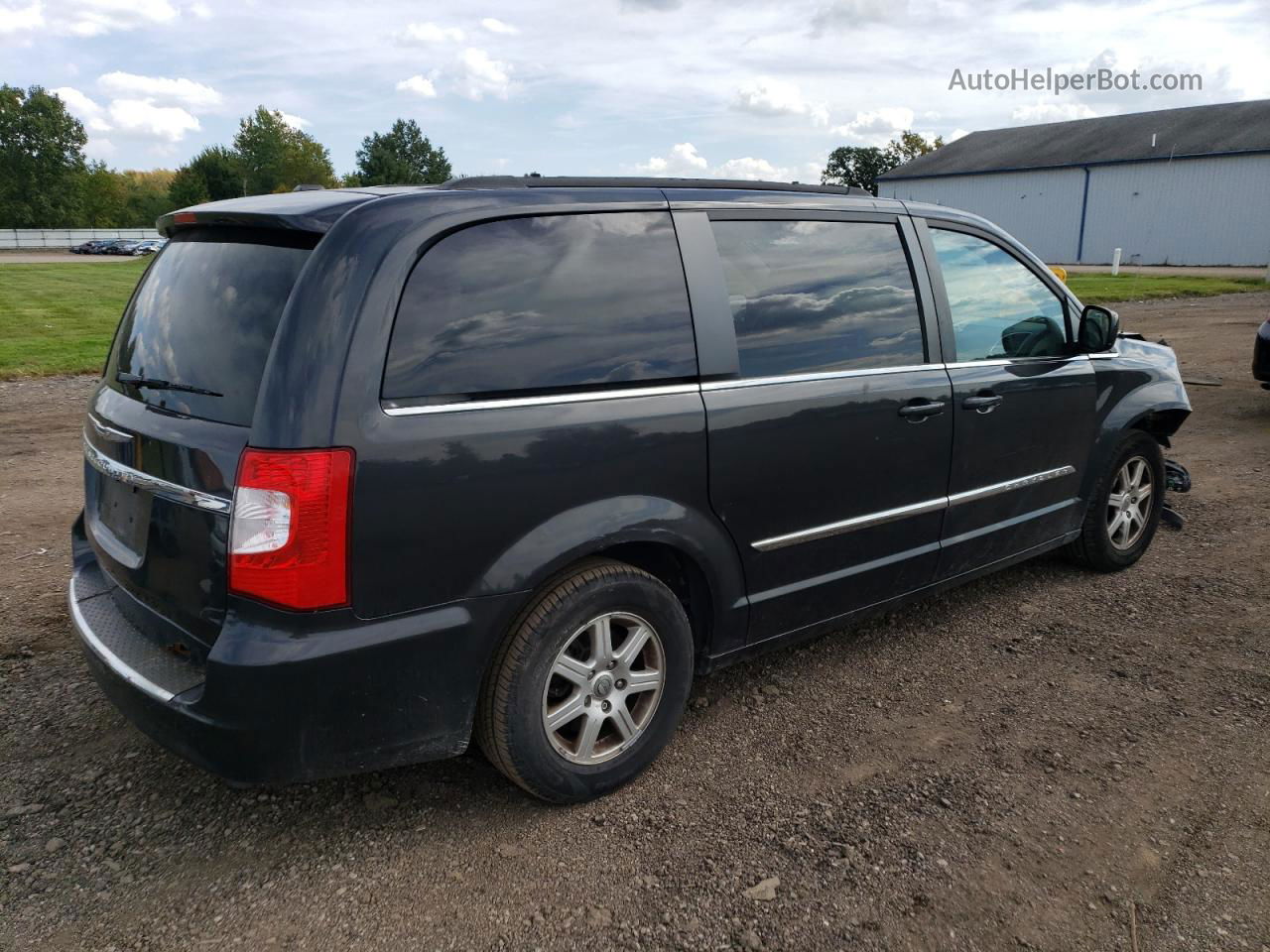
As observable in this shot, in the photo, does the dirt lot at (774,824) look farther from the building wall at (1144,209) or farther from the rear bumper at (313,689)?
the building wall at (1144,209)

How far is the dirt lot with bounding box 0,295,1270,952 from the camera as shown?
247cm

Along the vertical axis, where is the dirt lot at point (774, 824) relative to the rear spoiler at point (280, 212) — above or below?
below

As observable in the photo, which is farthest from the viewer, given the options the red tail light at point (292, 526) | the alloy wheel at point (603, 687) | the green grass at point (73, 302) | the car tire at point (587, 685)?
the green grass at point (73, 302)

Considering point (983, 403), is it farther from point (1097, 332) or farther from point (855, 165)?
point (855, 165)

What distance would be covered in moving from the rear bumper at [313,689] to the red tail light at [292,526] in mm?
73

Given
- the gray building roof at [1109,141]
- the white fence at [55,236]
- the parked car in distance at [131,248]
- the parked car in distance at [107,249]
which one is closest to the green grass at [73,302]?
the gray building roof at [1109,141]

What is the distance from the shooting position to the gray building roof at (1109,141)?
41250 mm

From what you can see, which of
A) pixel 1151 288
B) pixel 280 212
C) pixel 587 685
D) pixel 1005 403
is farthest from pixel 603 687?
pixel 1151 288

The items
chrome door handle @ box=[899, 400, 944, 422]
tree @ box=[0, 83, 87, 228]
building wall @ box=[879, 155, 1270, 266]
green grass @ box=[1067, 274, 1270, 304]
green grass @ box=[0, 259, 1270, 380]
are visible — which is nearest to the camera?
chrome door handle @ box=[899, 400, 944, 422]

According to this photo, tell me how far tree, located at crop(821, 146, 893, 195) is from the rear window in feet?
255

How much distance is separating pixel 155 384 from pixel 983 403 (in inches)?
115

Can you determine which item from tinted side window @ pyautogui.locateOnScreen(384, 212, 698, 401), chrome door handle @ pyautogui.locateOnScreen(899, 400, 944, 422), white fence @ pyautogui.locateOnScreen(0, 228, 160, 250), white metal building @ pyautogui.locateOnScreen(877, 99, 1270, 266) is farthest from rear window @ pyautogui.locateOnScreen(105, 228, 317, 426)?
white fence @ pyautogui.locateOnScreen(0, 228, 160, 250)

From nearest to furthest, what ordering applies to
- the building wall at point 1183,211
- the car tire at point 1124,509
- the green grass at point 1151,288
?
the car tire at point 1124,509, the green grass at point 1151,288, the building wall at point 1183,211

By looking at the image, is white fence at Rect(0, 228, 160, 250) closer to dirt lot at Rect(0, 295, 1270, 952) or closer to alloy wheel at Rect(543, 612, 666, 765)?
dirt lot at Rect(0, 295, 1270, 952)
